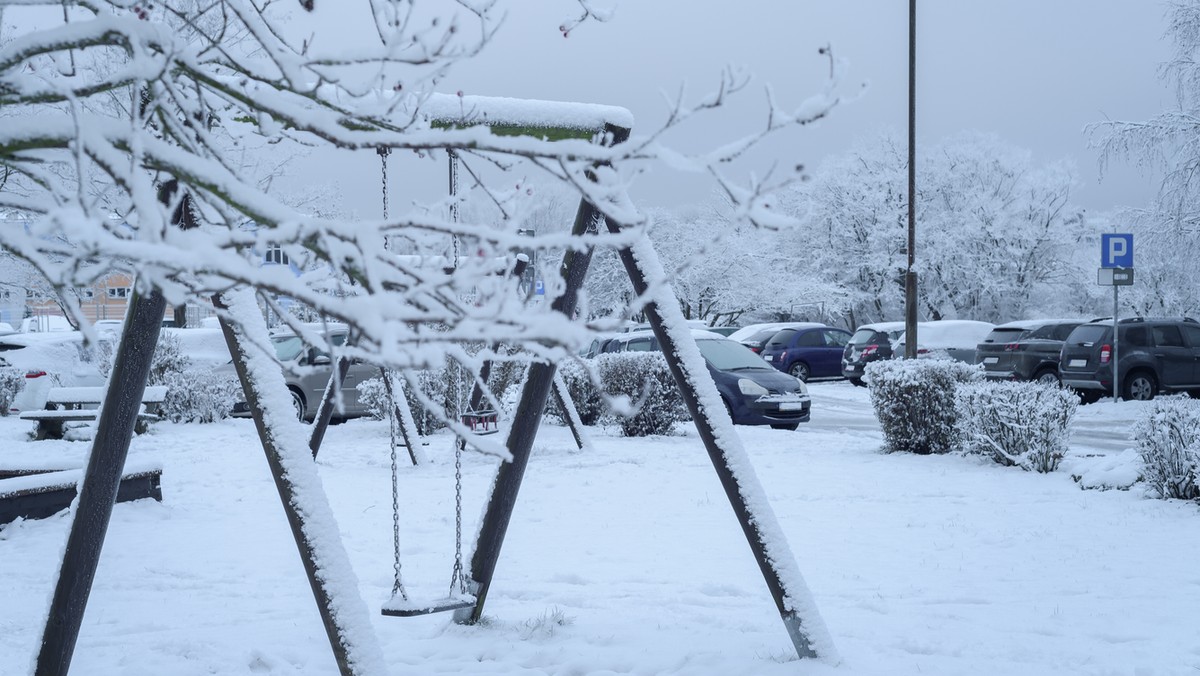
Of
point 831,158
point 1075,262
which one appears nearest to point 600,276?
point 831,158

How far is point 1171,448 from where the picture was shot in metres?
7.89

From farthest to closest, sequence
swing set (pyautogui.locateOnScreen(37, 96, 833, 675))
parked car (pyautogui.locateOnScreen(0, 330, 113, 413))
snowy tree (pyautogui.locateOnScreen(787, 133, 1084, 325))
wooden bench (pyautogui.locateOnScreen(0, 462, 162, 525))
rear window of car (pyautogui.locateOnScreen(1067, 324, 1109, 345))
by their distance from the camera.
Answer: snowy tree (pyautogui.locateOnScreen(787, 133, 1084, 325))
rear window of car (pyautogui.locateOnScreen(1067, 324, 1109, 345))
parked car (pyautogui.locateOnScreen(0, 330, 113, 413))
wooden bench (pyautogui.locateOnScreen(0, 462, 162, 525))
swing set (pyautogui.locateOnScreen(37, 96, 833, 675))

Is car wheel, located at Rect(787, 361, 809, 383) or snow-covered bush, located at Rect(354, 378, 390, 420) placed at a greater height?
snow-covered bush, located at Rect(354, 378, 390, 420)

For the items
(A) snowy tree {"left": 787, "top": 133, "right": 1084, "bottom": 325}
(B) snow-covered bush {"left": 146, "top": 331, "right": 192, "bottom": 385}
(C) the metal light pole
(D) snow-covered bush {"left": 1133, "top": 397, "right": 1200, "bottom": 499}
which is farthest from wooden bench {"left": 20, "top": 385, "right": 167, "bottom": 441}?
(A) snowy tree {"left": 787, "top": 133, "right": 1084, "bottom": 325}

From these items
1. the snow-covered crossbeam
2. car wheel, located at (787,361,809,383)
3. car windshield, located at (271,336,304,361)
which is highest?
the snow-covered crossbeam

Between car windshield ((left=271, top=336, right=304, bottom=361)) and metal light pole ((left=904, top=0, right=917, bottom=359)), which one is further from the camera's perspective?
metal light pole ((left=904, top=0, right=917, bottom=359))

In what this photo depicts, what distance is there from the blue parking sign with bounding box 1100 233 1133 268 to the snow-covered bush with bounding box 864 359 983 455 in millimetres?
5777

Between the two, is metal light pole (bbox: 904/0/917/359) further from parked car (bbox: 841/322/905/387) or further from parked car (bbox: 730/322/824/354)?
parked car (bbox: 730/322/824/354)

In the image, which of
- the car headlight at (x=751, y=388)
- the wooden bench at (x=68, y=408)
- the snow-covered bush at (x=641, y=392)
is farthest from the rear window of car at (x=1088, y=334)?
the wooden bench at (x=68, y=408)

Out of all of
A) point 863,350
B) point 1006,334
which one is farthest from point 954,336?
point 1006,334

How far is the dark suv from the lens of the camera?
18.1 meters

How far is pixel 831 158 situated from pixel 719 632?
42118 millimetres

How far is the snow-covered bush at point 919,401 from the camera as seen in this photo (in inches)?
425

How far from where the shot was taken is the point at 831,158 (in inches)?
1767
